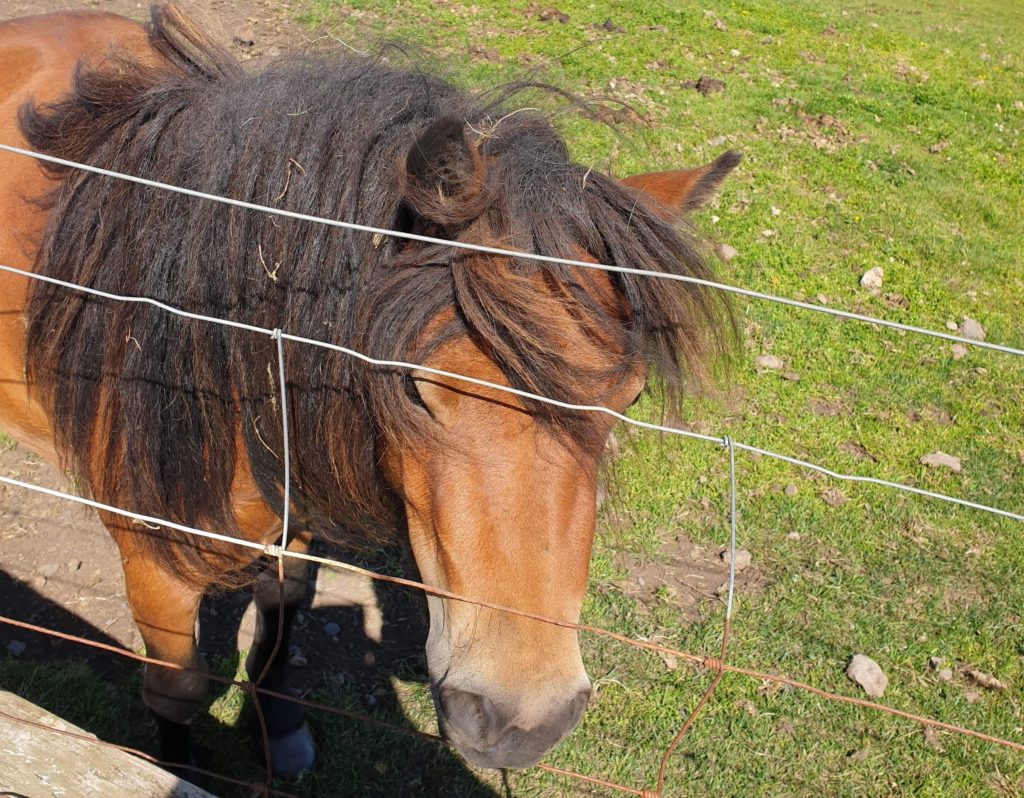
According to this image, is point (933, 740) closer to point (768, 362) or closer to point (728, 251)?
point (768, 362)

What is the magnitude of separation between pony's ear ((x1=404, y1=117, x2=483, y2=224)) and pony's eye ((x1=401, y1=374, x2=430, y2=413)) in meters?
0.34

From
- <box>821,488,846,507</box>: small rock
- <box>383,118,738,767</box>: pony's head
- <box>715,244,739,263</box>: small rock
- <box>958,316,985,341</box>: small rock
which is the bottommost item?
<box>821,488,846,507</box>: small rock

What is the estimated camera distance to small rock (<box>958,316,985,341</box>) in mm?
5629

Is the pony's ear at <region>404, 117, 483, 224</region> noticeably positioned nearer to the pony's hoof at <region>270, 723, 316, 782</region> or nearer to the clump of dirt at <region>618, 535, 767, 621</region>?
the pony's hoof at <region>270, 723, 316, 782</region>

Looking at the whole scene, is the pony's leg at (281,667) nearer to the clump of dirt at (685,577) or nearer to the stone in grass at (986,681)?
the clump of dirt at (685,577)

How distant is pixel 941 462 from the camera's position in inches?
180

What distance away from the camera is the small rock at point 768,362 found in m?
5.16

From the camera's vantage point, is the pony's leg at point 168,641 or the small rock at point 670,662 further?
the small rock at point 670,662

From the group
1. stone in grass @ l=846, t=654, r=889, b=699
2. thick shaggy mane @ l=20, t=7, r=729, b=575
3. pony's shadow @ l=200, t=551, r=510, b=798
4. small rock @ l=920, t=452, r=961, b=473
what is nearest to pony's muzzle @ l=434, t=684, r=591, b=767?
thick shaggy mane @ l=20, t=7, r=729, b=575

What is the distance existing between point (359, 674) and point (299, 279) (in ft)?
7.01

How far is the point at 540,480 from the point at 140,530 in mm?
1440

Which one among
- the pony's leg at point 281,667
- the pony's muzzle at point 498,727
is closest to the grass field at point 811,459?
the pony's leg at point 281,667

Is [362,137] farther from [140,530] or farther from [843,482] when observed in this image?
[843,482]

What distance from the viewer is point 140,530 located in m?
2.48
